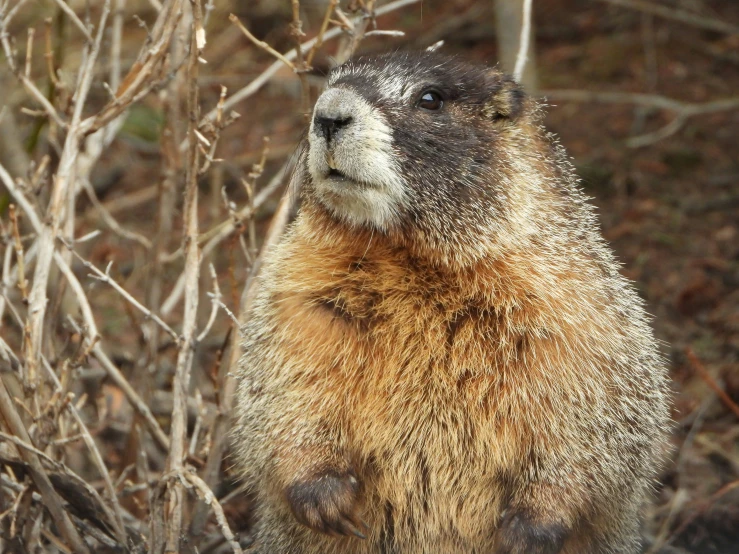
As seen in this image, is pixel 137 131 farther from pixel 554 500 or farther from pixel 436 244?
pixel 554 500

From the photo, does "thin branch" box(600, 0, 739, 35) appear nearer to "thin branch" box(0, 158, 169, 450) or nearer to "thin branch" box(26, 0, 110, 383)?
"thin branch" box(26, 0, 110, 383)

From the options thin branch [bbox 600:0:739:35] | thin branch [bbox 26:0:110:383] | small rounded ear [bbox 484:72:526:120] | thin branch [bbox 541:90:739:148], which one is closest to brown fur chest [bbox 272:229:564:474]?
small rounded ear [bbox 484:72:526:120]

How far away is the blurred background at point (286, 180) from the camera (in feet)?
14.1

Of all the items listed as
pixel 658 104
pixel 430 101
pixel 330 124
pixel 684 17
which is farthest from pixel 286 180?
pixel 684 17

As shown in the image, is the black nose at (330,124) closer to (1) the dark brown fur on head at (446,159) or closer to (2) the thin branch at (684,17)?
(1) the dark brown fur on head at (446,159)

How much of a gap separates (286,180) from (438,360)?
170 cm

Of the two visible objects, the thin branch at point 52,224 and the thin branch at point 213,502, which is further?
the thin branch at point 52,224

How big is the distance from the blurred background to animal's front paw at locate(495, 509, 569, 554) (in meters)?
1.19

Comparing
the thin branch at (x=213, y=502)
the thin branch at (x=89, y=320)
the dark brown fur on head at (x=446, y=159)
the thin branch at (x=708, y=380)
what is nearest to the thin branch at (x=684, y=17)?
the thin branch at (x=708, y=380)

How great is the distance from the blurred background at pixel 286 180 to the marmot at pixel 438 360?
52 centimetres

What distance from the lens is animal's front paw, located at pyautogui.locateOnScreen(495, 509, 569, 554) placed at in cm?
320

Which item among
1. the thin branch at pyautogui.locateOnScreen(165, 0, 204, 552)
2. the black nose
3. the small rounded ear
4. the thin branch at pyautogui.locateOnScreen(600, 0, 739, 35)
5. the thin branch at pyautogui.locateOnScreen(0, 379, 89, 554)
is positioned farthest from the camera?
the thin branch at pyautogui.locateOnScreen(600, 0, 739, 35)

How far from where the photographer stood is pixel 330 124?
3084 millimetres

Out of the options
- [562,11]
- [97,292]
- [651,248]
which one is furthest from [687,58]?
[97,292]
